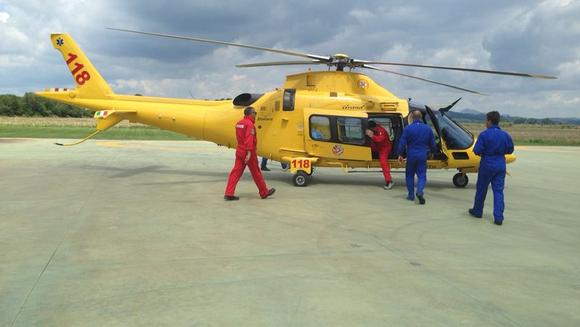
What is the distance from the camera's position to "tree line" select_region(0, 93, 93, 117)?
11084 centimetres

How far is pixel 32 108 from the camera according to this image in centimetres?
11412

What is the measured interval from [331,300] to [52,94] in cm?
1142

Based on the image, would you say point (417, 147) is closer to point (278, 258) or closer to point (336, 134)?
point (336, 134)

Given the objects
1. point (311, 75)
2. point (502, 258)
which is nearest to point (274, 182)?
point (311, 75)

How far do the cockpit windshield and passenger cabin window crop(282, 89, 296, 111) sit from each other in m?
3.39

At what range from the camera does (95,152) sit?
55.0ft

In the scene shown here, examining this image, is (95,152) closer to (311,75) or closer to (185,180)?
(185,180)

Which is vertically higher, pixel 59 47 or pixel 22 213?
pixel 59 47

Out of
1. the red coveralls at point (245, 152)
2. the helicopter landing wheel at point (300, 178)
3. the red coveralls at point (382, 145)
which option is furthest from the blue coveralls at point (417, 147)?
the red coveralls at point (245, 152)

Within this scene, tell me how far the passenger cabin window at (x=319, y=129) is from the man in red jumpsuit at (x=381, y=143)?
3.06 ft

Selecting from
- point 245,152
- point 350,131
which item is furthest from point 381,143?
point 245,152

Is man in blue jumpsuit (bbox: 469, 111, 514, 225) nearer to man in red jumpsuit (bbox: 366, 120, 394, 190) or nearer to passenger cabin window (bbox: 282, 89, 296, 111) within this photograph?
man in red jumpsuit (bbox: 366, 120, 394, 190)

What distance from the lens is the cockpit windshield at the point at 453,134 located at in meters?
10.0

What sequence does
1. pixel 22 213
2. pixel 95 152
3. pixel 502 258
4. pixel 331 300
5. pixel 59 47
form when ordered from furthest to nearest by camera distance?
pixel 95 152
pixel 59 47
pixel 22 213
pixel 502 258
pixel 331 300
